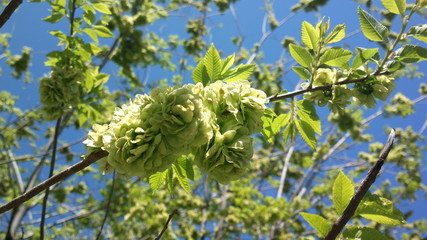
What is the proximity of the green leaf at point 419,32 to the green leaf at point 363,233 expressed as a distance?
4.19 ft

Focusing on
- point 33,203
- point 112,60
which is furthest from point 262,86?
point 33,203

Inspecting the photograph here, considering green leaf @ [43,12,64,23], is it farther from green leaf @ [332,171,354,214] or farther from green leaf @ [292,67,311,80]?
green leaf @ [332,171,354,214]

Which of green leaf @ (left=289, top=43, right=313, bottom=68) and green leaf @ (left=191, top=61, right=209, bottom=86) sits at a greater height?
green leaf @ (left=289, top=43, right=313, bottom=68)

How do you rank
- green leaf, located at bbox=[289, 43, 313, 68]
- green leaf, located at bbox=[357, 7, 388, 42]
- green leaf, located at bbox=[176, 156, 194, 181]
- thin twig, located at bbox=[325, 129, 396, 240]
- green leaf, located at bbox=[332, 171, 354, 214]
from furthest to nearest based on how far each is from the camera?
green leaf, located at bbox=[289, 43, 313, 68]
green leaf, located at bbox=[357, 7, 388, 42]
green leaf, located at bbox=[176, 156, 194, 181]
green leaf, located at bbox=[332, 171, 354, 214]
thin twig, located at bbox=[325, 129, 396, 240]

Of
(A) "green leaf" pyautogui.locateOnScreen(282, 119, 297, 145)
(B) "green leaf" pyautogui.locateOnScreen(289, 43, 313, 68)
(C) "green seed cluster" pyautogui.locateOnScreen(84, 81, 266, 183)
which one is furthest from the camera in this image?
(A) "green leaf" pyautogui.locateOnScreen(282, 119, 297, 145)

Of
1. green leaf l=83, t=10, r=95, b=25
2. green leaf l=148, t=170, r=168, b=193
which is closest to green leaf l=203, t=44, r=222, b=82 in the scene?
green leaf l=148, t=170, r=168, b=193

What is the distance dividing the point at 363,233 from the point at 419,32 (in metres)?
1.32

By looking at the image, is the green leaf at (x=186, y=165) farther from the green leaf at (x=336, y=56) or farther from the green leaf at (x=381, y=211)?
the green leaf at (x=336, y=56)

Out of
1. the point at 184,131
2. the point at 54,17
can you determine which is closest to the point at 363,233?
the point at 184,131

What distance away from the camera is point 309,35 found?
1881mm

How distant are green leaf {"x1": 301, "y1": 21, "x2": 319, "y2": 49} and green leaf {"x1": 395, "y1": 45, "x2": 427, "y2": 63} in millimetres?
492

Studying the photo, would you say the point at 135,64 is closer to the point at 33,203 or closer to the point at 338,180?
the point at 33,203

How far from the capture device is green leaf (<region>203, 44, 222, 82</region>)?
1.75 meters

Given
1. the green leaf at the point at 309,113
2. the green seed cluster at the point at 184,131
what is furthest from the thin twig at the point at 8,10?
the green leaf at the point at 309,113
